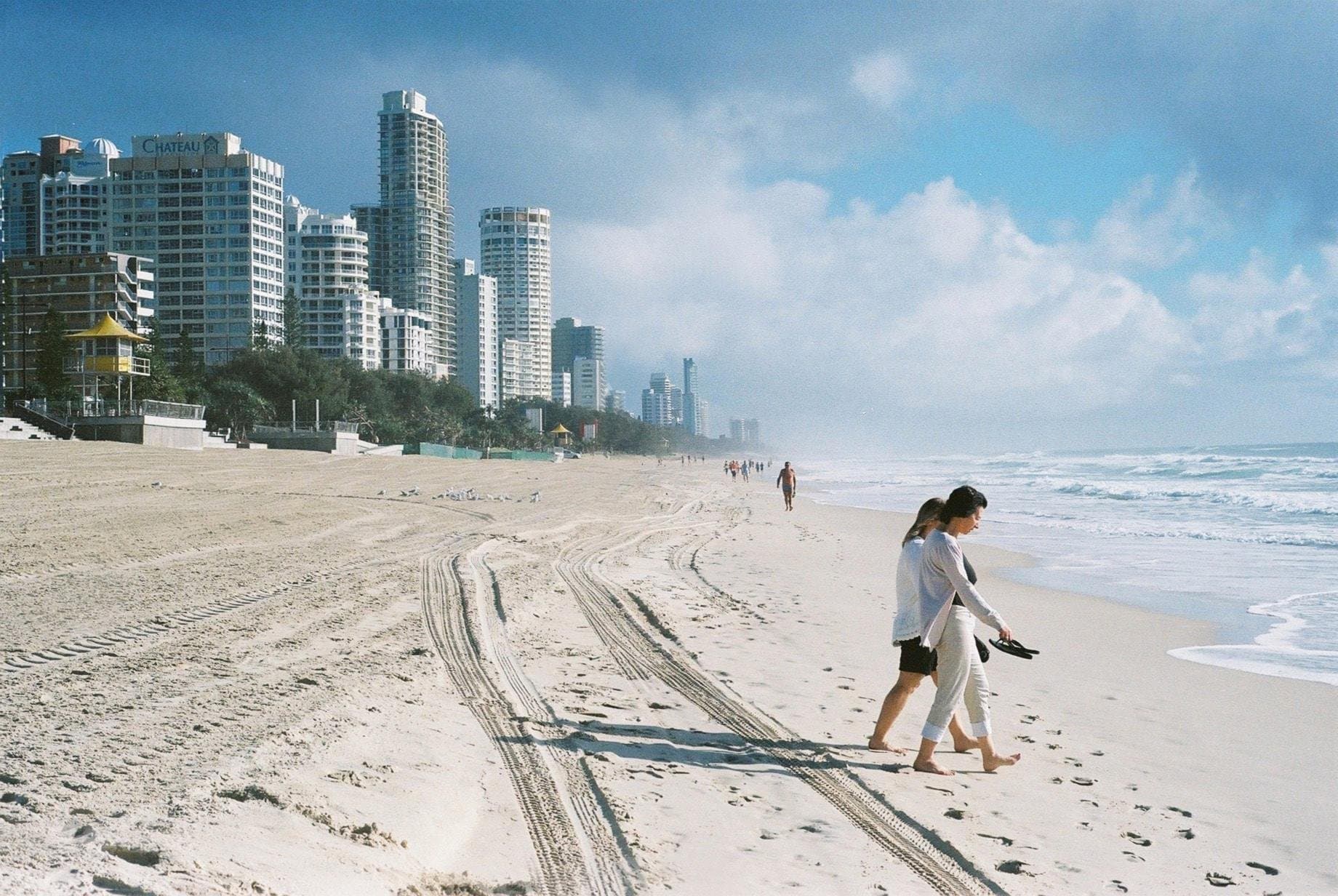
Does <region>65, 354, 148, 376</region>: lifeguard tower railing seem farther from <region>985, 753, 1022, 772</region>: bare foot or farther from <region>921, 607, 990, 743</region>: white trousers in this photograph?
<region>985, 753, 1022, 772</region>: bare foot

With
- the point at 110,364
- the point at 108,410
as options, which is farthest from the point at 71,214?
the point at 108,410

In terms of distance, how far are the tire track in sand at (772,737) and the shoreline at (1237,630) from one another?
5333 millimetres

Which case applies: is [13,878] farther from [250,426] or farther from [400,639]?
[250,426]

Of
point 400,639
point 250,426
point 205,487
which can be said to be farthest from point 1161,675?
point 250,426

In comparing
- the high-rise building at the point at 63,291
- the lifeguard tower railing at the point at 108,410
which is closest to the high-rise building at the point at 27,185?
the high-rise building at the point at 63,291

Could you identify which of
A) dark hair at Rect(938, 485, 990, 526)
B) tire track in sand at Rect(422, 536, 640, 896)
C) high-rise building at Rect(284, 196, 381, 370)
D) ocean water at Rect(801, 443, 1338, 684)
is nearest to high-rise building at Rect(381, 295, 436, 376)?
high-rise building at Rect(284, 196, 381, 370)

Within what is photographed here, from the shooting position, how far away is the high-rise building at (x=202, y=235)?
138875mm

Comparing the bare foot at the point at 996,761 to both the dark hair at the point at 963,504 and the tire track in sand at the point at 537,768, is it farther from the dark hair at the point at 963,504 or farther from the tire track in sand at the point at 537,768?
the tire track in sand at the point at 537,768

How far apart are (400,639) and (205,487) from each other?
55.1 ft

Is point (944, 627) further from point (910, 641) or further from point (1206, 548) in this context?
point (1206, 548)

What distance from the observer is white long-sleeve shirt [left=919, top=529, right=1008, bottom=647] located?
5316 millimetres

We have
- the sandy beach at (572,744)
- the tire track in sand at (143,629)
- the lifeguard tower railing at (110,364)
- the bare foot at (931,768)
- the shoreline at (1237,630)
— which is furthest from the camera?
the lifeguard tower railing at (110,364)

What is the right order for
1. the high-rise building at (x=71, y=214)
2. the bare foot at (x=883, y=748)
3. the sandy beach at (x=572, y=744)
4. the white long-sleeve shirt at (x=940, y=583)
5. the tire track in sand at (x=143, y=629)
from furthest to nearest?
1. the high-rise building at (x=71, y=214)
2. the tire track in sand at (x=143, y=629)
3. the bare foot at (x=883, y=748)
4. the white long-sleeve shirt at (x=940, y=583)
5. the sandy beach at (x=572, y=744)

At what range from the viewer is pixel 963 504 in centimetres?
541
